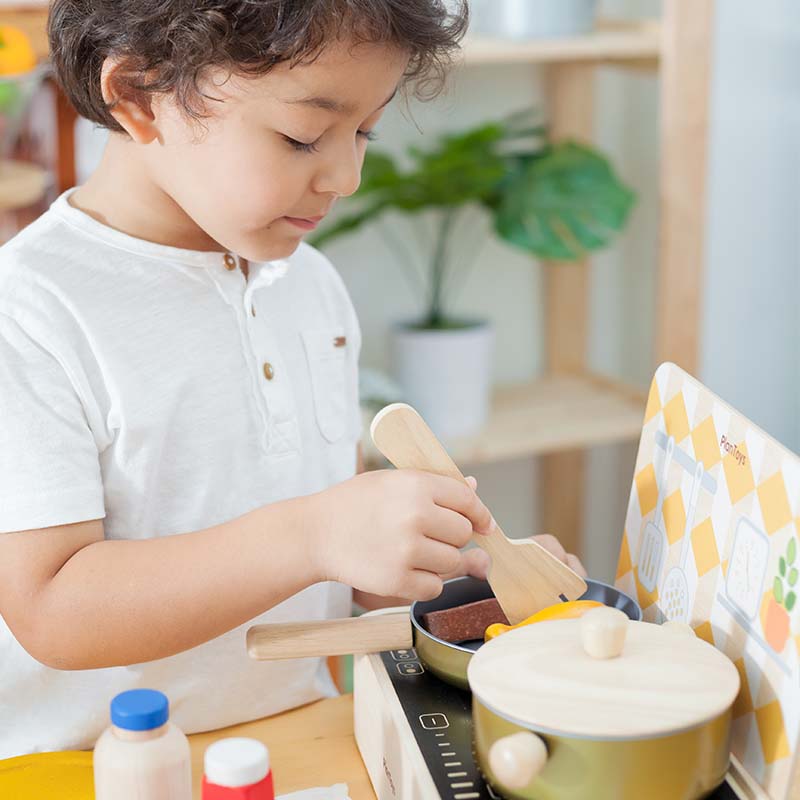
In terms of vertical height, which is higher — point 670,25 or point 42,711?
point 670,25

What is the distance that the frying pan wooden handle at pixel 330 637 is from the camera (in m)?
0.75

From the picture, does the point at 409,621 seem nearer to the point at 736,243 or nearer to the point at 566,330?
the point at 566,330

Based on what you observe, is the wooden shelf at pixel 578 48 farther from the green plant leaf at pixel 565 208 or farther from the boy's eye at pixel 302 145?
the boy's eye at pixel 302 145

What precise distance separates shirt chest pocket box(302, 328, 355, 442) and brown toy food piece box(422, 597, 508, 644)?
11.0 inches


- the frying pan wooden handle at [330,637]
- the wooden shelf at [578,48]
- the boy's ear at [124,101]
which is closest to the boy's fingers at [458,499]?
the frying pan wooden handle at [330,637]

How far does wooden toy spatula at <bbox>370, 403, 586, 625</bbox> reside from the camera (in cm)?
71

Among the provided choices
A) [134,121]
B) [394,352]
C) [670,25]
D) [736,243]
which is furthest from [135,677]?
[736,243]

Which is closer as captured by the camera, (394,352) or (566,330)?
(394,352)

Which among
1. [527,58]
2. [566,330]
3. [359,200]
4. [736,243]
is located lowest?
[566,330]

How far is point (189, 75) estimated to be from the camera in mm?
775

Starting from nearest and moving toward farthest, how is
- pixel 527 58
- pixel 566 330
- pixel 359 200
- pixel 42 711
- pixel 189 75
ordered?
pixel 189 75
pixel 42 711
pixel 527 58
pixel 359 200
pixel 566 330

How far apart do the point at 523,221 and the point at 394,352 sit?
0.30 metres

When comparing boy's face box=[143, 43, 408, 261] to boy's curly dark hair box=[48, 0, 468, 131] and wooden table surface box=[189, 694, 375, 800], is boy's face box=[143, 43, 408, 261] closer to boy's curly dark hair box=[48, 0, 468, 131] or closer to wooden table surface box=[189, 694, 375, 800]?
boy's curly dark hair box=[48, 0, 468, 131]

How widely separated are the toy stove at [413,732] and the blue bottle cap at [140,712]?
0.15 metres
